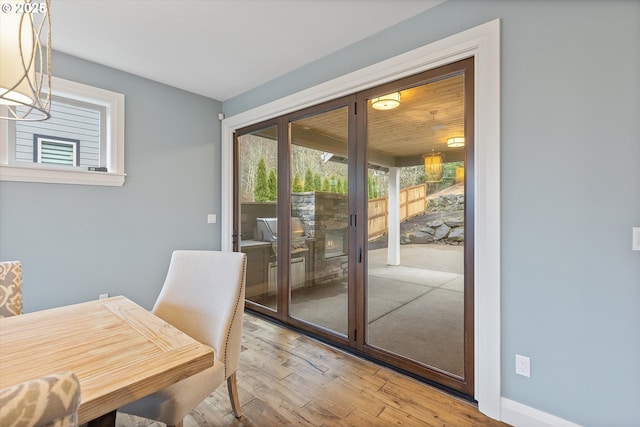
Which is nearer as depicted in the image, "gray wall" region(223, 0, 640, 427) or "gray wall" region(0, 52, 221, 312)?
"gray wall" region(223, 0, 640, 427)

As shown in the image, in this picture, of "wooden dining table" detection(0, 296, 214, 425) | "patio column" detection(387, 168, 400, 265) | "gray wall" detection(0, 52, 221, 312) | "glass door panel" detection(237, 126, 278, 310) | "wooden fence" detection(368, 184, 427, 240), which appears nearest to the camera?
"wooden dining table" detection(0, 296, 214, 425)

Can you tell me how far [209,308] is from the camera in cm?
160

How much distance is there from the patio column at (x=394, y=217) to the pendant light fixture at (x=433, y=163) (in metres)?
0.27

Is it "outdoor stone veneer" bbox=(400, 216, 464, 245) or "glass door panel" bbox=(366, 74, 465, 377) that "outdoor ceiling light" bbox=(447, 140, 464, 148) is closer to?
"glass door panel" bbox=(366, 74, 465, 377)

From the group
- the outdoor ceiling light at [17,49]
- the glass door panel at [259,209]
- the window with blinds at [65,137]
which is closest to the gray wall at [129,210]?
the window with blinds at [65,137]

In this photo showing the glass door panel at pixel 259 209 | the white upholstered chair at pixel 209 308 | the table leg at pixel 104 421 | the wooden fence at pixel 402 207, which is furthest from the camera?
the glass door panel at pixel 259 209

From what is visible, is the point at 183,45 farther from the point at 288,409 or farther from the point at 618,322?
the point at 618,322

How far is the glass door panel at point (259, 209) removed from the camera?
10.8 feet

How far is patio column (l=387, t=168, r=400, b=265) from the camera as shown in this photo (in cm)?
238

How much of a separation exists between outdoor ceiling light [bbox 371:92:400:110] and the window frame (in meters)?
2.53

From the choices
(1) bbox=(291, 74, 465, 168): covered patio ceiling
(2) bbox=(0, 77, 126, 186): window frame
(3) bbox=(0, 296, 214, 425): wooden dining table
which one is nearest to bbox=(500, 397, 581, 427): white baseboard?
(1) bbox=(291, 74, 465, 168): covered patio ceiling

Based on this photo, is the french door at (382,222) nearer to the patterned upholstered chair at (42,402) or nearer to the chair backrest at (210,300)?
the chair backrest at (210,300)

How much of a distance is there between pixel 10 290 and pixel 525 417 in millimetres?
2953

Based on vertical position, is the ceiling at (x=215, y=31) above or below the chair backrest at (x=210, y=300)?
above
